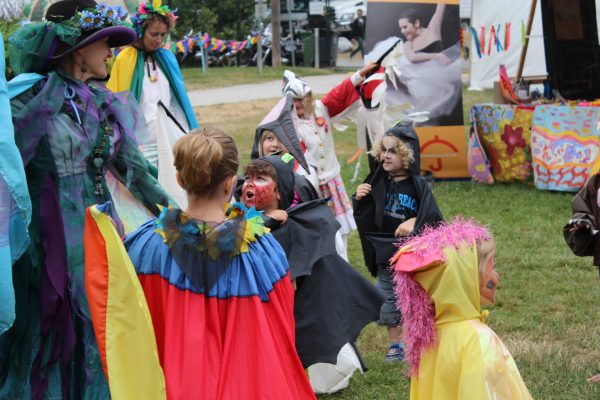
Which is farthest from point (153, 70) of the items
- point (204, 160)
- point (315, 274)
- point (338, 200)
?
point (204, 160)

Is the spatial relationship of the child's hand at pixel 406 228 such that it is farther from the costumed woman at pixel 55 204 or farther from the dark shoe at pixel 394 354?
the costumed woman at pixel 55 204

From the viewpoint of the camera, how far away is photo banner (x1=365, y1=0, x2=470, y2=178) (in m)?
10.3

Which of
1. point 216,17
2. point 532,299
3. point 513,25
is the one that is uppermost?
point 216,17

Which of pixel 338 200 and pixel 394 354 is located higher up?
pixel 338 200

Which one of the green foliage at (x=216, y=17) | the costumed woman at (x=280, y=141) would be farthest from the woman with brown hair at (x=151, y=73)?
the green foliage at (x=216, y=17)

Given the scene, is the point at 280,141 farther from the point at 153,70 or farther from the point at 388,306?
the point at 153,70

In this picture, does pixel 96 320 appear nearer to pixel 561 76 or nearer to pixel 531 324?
pixel 531 324

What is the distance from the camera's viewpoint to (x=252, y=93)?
20531 millimetres

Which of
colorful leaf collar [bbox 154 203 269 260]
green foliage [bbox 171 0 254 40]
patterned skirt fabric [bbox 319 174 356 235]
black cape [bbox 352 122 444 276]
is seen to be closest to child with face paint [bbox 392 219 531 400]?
colorful leaf collar [bbox 154 203 269 260]

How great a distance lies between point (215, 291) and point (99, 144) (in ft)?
3.34

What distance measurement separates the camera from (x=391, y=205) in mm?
5113

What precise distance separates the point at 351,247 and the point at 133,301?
5053 millimetres

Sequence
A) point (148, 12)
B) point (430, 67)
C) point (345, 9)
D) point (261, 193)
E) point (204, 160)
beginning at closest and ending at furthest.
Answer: point (204, 160), point (261, 193), point (148, 12), point (430, 67), point (345, 9)

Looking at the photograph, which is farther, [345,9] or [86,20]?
[345,9]
